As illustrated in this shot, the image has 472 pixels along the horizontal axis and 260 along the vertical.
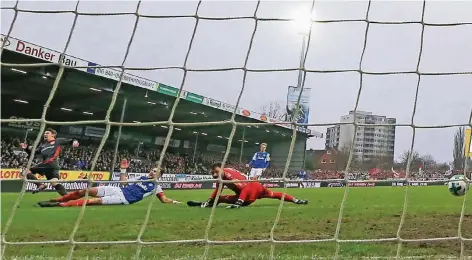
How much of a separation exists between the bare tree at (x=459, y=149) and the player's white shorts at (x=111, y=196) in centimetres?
416

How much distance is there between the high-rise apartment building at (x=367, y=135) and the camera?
8.12ft

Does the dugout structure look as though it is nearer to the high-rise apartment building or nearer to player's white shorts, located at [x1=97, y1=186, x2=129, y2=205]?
player's white shorts, located at [x1=97, y1=186, x2=129, y2=205]

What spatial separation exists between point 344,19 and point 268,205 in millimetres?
4131

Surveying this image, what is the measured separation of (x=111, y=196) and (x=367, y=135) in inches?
168

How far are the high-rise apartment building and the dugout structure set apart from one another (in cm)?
152

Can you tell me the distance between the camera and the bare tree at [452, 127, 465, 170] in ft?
8.53

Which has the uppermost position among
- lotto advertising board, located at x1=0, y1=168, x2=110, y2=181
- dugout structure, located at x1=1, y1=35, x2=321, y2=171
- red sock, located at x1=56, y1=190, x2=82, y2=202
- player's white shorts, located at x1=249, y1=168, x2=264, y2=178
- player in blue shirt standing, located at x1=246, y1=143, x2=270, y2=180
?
dugout structure, located at x1=1, y1=35, x2=321, y2=171

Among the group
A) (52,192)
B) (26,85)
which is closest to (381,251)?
(52,192)

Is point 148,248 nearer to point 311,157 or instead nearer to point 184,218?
point 184,218

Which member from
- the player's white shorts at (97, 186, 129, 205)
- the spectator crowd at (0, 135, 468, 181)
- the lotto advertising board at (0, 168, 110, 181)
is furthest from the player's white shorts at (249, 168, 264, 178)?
the lotto advertising board at (0, 168, 110, 181)

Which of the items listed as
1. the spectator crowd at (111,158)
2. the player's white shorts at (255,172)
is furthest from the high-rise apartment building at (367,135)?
the spectator crowd at (111,158)

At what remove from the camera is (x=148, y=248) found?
303cm

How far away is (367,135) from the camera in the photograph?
281 centimetres

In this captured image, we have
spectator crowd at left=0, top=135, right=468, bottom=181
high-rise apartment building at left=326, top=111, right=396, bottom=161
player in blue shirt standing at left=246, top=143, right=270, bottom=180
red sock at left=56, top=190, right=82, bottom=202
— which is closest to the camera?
high-rise apartment building at left=326, top=111, right=396, bottom=161
